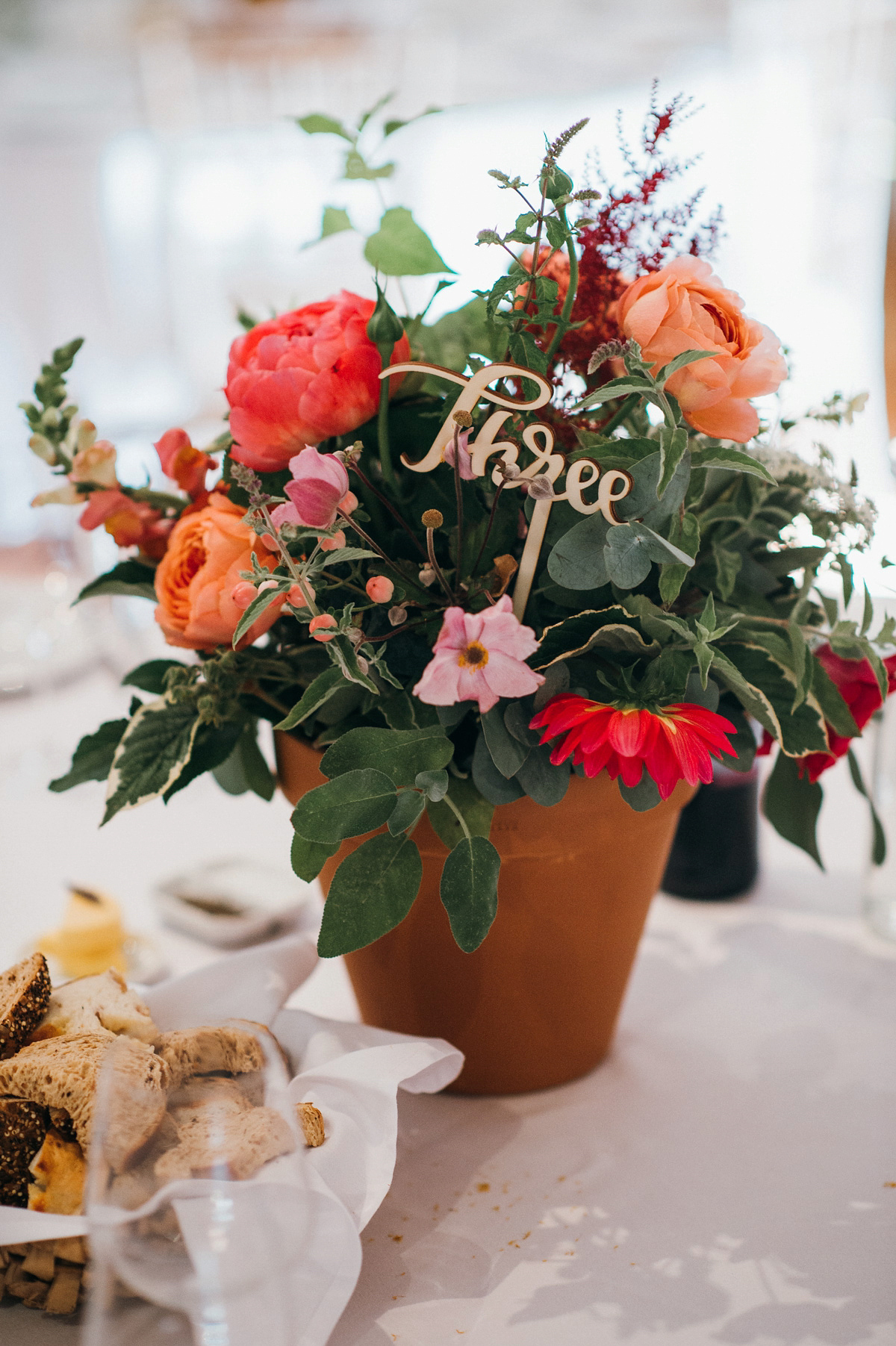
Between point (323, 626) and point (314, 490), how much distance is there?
5cm

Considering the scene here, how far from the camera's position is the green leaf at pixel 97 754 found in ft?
1.49

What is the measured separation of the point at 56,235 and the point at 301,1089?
441 cm

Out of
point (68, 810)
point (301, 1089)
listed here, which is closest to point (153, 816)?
point (68, 810)

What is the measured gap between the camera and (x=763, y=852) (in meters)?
0.70

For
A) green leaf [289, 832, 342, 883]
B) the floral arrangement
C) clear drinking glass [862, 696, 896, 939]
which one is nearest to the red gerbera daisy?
the floral arrangement

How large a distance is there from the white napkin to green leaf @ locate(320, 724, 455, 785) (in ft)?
0.36

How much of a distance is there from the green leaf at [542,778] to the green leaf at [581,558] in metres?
0.07

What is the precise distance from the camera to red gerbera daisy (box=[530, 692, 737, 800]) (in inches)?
12.5

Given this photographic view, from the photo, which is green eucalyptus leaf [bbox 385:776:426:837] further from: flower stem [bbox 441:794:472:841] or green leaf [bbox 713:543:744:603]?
green leaf [bbox 713:543:744:603]

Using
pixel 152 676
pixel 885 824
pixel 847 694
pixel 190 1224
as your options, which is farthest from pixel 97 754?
pixel 885 824

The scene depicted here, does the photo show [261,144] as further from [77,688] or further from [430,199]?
[77,688]

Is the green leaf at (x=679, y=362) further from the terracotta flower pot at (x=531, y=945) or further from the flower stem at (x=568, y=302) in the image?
the terracotta flower pot at (x=531, y=945)

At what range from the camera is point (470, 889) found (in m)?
0.36

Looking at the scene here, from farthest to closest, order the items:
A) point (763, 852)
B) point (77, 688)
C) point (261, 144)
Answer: point (261, 144)
point (77, 688)
point (763, 852)
